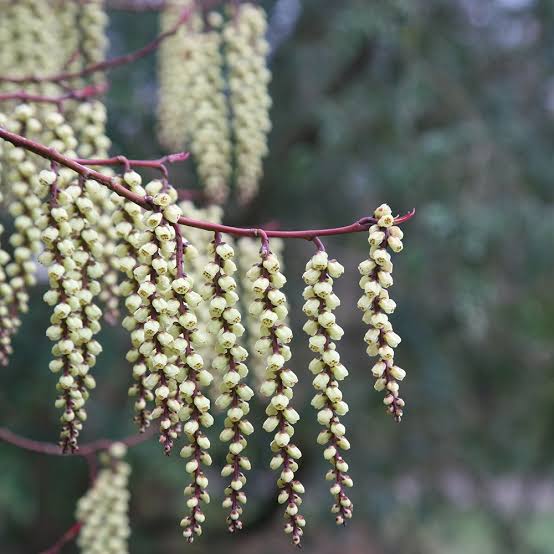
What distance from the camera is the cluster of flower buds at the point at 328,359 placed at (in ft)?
3.40

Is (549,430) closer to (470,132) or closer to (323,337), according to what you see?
(470,132)

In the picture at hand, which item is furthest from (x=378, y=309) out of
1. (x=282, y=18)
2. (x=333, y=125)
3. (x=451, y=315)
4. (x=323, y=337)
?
(x=451, y=315)

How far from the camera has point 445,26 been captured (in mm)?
4609

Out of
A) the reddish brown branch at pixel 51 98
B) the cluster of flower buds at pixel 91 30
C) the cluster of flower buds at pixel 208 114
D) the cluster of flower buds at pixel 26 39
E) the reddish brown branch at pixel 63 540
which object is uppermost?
the cluster of flower buds at pixel 91 30

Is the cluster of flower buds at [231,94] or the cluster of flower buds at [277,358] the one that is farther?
the cluster of flower buds at [231,94]

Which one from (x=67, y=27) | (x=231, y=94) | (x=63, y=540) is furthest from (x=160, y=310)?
(x=67, y=27)

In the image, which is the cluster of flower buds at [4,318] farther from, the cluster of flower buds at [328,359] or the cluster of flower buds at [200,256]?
the cluster of flower buds at [328,359]

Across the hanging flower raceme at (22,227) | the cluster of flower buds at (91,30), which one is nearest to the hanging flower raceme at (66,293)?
the hanging flower raceme at (22,227)

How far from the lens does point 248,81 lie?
6.15ft

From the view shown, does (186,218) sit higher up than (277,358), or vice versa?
(186,218)

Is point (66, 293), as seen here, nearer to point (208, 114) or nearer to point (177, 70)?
point (208, 114)

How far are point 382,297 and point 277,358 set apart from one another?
17 cm

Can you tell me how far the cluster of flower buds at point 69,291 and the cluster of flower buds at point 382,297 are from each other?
0.42 meters

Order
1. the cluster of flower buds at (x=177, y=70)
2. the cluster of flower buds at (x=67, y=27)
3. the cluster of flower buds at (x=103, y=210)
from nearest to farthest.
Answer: the cluster of flower buds at (x=103, y=210), the cluster of flower buds at (x=177, y=70), the cluster of flower buds at (x=67, y=27)
